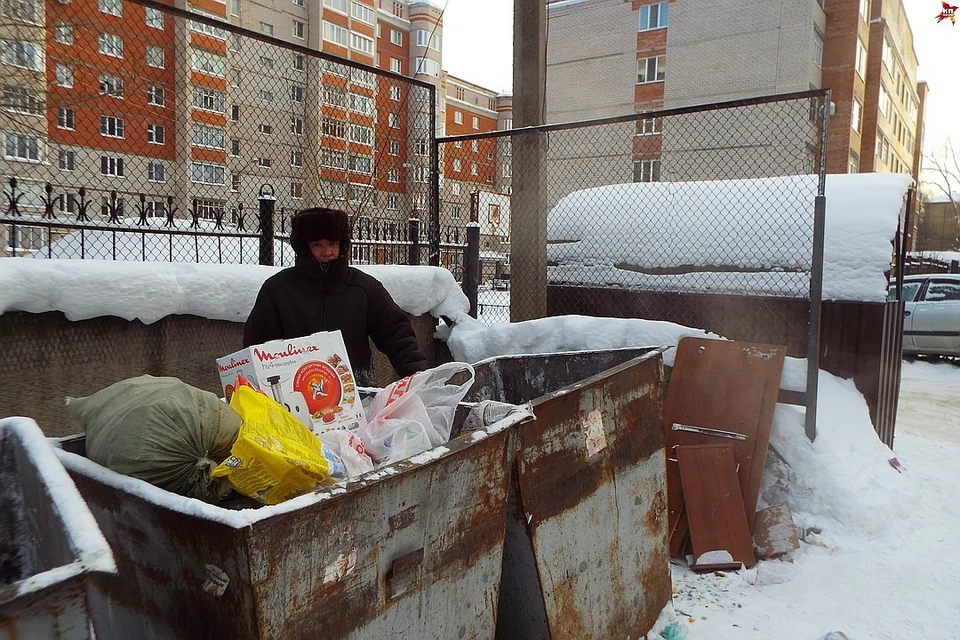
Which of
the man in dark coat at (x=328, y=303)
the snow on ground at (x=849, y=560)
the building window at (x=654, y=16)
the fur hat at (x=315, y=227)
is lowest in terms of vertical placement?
the snow on ground at (x=849, y=560)

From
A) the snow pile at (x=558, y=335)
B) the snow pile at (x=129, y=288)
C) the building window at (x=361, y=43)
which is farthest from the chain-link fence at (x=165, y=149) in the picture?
the building window at (x=361, y=43)

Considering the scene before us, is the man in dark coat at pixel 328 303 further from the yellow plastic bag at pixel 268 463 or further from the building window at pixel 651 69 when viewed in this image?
the building window at pixel 651 69

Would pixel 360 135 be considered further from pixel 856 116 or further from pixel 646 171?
pixel 856 116

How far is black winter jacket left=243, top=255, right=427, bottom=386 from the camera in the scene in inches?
132

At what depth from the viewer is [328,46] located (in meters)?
49.5

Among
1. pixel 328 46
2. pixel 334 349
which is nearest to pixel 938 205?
pixel 328 46

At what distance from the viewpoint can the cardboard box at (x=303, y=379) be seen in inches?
88.9

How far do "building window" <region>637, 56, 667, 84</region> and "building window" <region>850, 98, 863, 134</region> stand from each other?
9751 mm

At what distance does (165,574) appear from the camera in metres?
1.61

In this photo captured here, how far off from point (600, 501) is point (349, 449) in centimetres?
113

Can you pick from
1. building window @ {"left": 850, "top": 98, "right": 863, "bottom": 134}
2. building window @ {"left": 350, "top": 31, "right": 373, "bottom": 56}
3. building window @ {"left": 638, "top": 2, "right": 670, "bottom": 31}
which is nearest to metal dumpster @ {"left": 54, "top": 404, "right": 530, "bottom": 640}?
building window @ {"left": 638, "top": 2, "right": 670, "bottom": 31}

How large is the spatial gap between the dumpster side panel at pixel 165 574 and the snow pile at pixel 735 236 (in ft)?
15.6

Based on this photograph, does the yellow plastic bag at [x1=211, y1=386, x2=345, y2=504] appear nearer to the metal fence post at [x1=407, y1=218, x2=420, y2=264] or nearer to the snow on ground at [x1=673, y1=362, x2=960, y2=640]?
the snow on ground at [x1=673, y1=362, x2=960, y2=640]

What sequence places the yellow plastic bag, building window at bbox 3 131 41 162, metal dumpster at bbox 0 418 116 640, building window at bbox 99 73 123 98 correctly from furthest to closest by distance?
building window at bbox 3 131 41 162 → building window at bbox 99 73 123 98 → the yellow plastic bag → metal dumpster at bbox 0 418 116 640
